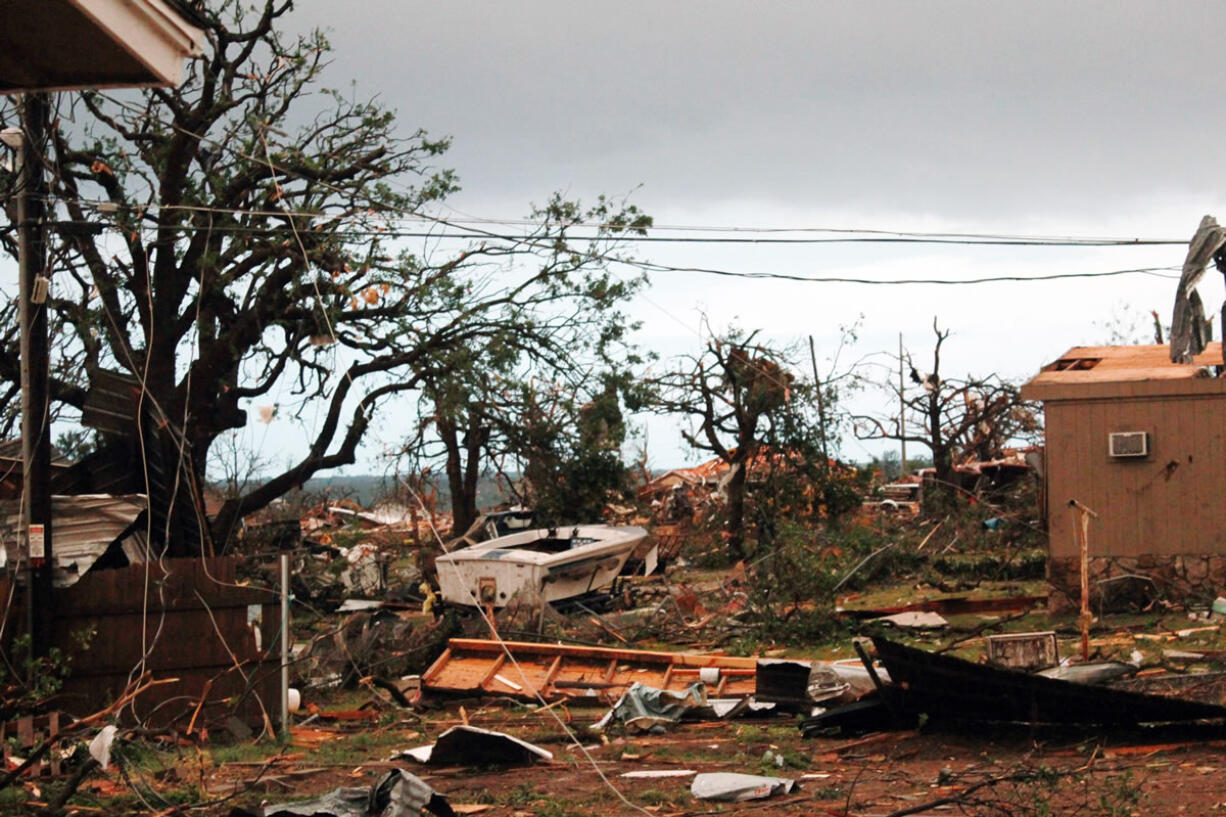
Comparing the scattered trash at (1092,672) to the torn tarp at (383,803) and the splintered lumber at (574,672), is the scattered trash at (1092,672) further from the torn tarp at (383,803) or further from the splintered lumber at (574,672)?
the torn tarp at (383,803)

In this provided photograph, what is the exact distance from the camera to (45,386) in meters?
10.8

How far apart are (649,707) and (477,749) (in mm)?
2784

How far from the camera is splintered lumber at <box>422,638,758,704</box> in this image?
13.1m

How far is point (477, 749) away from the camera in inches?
370

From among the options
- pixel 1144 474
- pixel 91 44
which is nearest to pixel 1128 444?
pixel 1144 474

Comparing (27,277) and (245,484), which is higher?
(27,277)

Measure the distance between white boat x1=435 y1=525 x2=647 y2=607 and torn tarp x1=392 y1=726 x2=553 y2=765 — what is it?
837 centimetres

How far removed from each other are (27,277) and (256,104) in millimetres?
8583

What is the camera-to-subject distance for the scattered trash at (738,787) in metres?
7.81

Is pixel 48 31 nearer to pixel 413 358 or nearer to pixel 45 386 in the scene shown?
pixel 45 386

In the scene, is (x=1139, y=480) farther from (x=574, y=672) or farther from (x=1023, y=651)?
(x=574, y=672)

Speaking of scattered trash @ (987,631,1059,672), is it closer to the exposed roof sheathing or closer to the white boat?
the exposed roof sheathing

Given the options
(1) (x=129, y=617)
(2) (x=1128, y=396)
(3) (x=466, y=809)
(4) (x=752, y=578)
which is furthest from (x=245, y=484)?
(3) (x=466, y=809)

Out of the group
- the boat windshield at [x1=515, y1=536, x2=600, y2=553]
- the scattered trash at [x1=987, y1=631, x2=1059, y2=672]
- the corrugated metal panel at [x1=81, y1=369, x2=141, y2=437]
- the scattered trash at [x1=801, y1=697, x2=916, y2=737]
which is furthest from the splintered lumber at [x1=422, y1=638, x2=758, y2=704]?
the boat windshield at [x1=515, y1=536, x2=600, y2=553]
